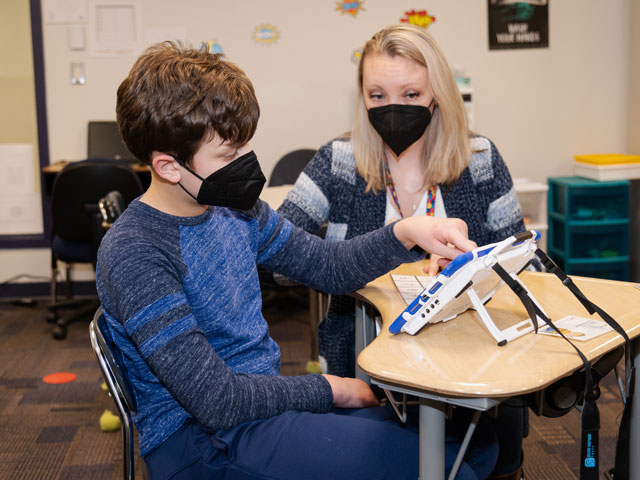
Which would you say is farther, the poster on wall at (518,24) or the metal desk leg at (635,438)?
the poster on wall at (518,24)

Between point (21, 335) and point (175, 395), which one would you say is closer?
point (175, 395)

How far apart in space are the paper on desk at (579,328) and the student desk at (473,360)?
0.02m

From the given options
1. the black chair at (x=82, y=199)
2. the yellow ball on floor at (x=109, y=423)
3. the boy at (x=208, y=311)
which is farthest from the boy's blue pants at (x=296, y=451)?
the black chair at (x=82, y=199)

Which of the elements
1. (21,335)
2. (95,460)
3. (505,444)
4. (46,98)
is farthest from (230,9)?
(505,444)

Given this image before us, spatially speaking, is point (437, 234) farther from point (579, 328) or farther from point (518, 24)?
point (518, 24)

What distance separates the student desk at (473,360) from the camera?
1.03 meters

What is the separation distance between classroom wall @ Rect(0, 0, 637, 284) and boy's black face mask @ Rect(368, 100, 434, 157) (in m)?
2.41

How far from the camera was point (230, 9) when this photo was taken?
4.16 m

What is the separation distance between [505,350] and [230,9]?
3.50 meters

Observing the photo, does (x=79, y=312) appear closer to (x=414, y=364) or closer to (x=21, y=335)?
(x=21, y=335)

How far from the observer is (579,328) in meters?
1.23

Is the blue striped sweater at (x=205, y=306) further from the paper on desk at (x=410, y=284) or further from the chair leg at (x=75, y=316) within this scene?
the chair leg at (x=75, y=316)

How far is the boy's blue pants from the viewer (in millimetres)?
1070

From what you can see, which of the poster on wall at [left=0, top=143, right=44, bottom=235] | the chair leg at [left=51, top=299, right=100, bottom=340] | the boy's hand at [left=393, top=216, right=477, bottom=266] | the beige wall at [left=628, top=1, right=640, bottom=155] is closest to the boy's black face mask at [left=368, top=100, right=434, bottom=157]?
the boy's hand at [left=393, top=216, right=477, bottom=266]
